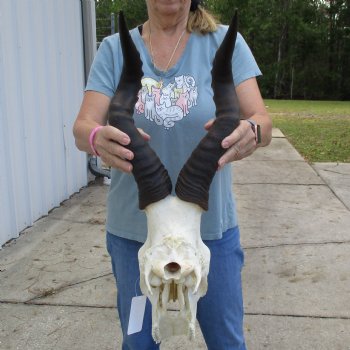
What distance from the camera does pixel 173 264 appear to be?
1.58 m

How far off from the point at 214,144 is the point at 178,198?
21 cm

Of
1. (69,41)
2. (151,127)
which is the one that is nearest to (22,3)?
(69,41)

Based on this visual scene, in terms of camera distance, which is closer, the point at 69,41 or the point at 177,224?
the point at 177,224

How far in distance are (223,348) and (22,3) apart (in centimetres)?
458

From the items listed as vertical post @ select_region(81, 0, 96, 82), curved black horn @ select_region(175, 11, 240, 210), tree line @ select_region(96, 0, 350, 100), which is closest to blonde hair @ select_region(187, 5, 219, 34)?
curved black horn @ select_region(175, 11, 240, 210)

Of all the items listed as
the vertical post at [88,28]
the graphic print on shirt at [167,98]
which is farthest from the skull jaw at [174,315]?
the vertical post at [88,28]

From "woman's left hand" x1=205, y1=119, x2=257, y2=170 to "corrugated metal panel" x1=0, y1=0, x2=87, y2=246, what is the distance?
4015 millimetres

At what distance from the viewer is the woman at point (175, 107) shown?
2082mm

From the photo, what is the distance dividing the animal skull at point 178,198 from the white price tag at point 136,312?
1.17 feet

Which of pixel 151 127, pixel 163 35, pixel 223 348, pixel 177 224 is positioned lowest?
pixel 223 348

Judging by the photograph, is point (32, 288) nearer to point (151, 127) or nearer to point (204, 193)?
point (151, 127)

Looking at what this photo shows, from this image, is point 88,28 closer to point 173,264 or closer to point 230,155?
point 230,155

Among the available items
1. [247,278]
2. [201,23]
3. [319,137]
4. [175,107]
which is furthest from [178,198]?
[319,137]

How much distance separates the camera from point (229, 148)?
1.73 meters
